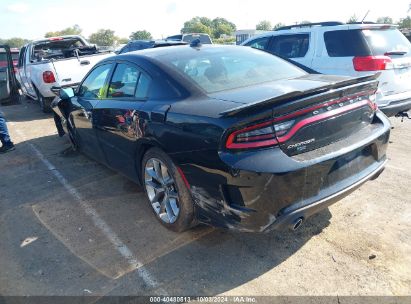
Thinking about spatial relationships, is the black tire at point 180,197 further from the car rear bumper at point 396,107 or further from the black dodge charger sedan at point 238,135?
the car rear bumper at point 396,107

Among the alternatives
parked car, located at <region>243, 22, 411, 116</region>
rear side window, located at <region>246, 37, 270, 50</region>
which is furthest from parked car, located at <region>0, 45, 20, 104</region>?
parked car, located at <region>243, 22, 411, 116</region>

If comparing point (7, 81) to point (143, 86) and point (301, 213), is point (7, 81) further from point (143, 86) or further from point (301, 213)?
point (301, 213)

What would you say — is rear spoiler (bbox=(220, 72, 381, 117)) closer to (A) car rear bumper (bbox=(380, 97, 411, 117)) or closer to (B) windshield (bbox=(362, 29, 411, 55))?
(A) car rear bumper (bbox=(380, 97, 411, 117))

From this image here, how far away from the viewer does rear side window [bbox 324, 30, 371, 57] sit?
18.4ft

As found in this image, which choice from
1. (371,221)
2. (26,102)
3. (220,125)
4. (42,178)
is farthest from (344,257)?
(26,102)

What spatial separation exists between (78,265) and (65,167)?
2.60 m

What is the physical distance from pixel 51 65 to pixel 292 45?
216 inches

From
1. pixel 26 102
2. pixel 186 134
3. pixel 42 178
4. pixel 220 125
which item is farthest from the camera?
pixel 26 102

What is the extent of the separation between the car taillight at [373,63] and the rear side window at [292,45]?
124cm

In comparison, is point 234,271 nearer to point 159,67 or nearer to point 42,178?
point 159,67

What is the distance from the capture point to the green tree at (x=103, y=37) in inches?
4948

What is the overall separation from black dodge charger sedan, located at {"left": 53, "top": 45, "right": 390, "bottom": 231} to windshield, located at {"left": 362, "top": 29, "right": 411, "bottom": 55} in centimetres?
254

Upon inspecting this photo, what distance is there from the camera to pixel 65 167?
529 centimetres

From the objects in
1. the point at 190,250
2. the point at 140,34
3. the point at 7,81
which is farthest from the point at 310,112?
the point at 140,34
